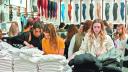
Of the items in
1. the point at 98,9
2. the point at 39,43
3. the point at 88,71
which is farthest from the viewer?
the point at 98,9

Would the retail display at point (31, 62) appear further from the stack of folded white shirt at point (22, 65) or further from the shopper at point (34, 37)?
the shopper at point (34, 37)

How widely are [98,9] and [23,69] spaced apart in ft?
34.8

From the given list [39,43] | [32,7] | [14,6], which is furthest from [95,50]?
[32,7]

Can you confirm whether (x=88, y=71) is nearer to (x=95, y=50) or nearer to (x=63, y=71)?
(x=63, y=71)

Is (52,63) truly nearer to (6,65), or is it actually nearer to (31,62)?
(31,62)

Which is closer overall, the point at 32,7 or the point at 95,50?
the point at 95,50

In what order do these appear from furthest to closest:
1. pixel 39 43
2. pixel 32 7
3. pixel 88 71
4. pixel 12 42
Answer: pixel 32 7, pixel 12 42, pixel 39 43, pixel 88 71

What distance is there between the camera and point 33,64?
3643 millimetres

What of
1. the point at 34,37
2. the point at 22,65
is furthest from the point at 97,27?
the point at 34,37

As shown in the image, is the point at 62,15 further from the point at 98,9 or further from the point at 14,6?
the point at 14,6

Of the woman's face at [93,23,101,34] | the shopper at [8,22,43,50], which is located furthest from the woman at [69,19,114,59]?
the shopper at [8,22,43,50]

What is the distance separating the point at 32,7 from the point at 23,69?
8.85 metres

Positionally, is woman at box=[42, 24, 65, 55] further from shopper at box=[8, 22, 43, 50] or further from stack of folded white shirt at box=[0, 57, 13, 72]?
stack of folded white shirt at box=[0, 57, 13, 72]

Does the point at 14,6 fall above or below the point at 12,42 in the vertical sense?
above
